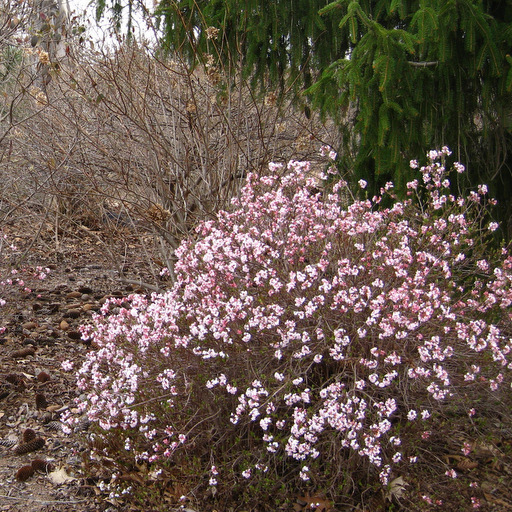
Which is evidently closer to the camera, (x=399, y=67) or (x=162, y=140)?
(x=399, y=67)

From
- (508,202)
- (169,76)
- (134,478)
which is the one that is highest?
(169,76)

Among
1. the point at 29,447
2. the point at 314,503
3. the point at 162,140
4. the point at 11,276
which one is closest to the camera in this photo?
the point at 314,503

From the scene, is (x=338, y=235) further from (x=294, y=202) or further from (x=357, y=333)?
(x=357, y=333)

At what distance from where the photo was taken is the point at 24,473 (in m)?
2.97

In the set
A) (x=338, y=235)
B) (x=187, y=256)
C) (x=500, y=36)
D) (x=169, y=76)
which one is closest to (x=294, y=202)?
(x=338, y=235)

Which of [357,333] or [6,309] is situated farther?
[6,309]

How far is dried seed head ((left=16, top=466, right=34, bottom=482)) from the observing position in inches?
117

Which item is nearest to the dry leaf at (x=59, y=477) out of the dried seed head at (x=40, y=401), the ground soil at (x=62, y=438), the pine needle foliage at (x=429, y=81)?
the ground soil at (x=62, y=438)

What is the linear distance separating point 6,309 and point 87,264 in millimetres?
2215

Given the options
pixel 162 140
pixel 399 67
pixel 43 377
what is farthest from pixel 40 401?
pixel 399 67

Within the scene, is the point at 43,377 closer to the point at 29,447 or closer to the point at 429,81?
the point at 29,447

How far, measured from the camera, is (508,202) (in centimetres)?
422

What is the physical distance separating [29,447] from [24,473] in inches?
10.3

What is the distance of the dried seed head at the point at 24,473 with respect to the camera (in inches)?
→ 117
